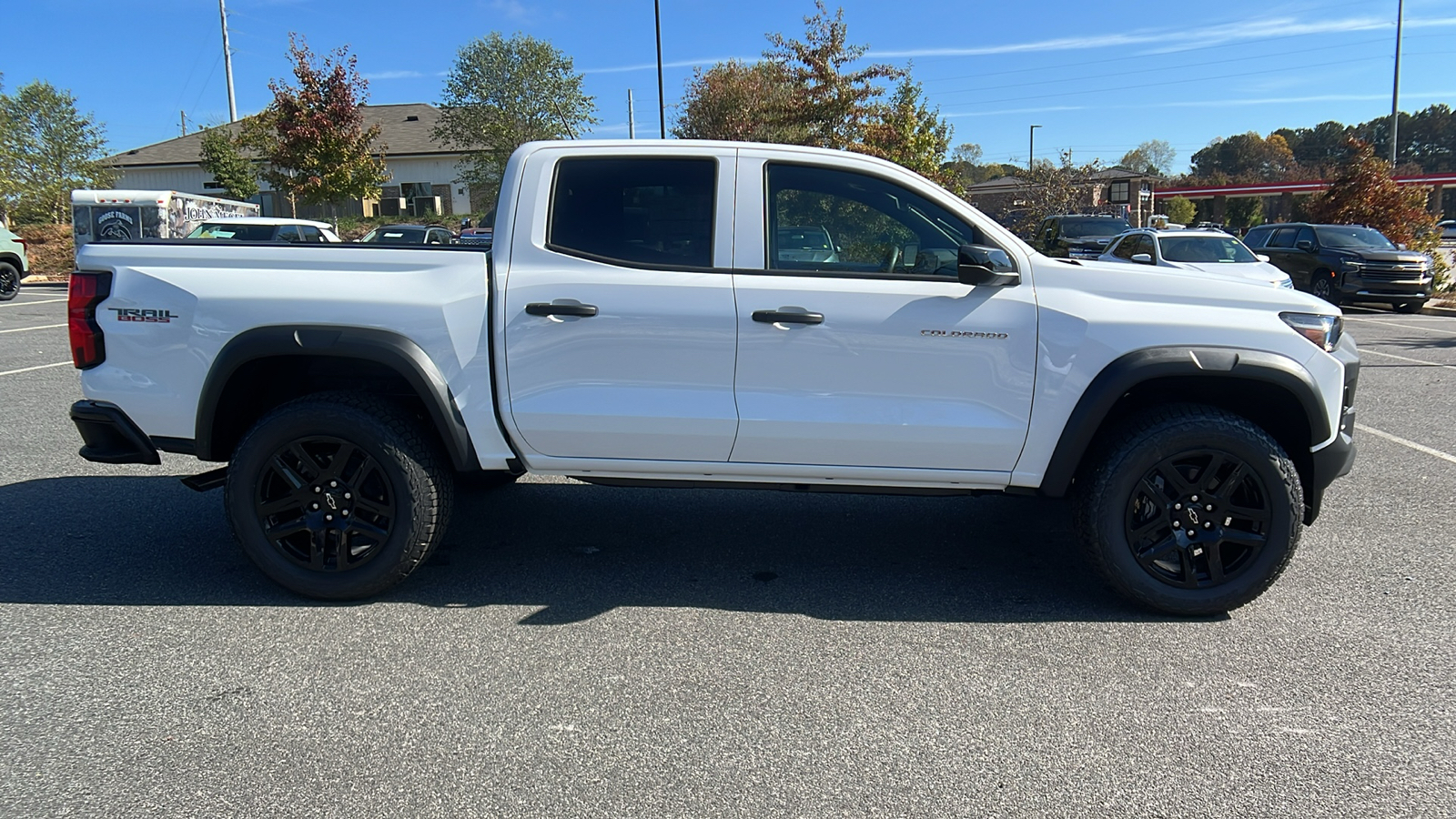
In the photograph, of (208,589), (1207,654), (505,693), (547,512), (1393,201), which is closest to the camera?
(505,693)

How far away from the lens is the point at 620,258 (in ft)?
13.6

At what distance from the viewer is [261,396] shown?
452 centimetres

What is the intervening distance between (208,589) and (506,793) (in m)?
2.32

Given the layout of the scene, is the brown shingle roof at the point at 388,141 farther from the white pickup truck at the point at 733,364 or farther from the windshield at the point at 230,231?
the white pickup truck at the point at 733,364

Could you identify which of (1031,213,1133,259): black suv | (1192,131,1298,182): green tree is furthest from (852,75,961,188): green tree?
(1192,131,1298,182): green tree

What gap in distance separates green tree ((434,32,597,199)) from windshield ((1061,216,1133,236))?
27.7 meters

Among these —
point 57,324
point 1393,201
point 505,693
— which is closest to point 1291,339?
point 505,693

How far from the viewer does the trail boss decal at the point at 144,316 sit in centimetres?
412

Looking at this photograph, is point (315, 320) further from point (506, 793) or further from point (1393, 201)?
point (1393, 201)

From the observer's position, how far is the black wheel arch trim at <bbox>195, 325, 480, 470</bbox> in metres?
4.00

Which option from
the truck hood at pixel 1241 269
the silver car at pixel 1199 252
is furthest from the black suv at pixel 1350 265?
the truck hood at pixel 1241 269

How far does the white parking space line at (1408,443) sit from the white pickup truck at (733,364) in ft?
11.7

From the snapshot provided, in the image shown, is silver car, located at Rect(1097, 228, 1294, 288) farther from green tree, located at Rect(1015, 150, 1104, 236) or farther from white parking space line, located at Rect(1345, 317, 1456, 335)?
green tree, located at Rect(1015, 150, 1104, 236)

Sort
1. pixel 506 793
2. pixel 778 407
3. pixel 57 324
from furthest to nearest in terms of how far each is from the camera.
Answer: pixel 57 324
pixel 778 407
pixel 506 793
